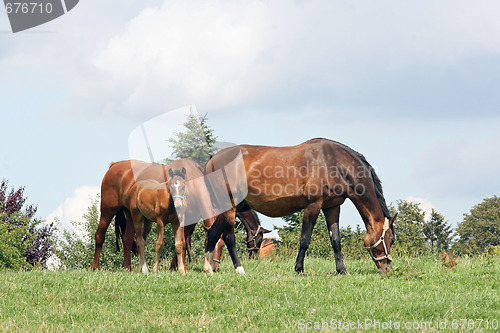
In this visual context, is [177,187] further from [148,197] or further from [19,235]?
[19,235]

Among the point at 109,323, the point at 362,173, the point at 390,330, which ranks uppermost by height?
the point at 362,173

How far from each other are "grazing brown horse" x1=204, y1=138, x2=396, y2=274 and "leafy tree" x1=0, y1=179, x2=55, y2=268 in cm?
1319

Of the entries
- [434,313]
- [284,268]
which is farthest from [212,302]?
[284,268]

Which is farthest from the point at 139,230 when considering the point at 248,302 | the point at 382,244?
the point at 382,244

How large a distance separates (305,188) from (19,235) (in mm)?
15689

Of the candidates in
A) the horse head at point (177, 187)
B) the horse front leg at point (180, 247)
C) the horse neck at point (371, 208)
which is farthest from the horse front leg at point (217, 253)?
the horse neck at point (371, 208)

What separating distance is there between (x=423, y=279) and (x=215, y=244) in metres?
4.76

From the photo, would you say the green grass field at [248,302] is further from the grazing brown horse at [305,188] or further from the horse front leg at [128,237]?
the horse front leg at [128,237]

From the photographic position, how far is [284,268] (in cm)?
1343

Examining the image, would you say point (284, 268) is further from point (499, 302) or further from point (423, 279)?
point (499, 302)

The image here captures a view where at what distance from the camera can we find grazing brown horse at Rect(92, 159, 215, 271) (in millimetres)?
12101

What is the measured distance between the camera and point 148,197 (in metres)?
12.8

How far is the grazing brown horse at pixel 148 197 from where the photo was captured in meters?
12.1

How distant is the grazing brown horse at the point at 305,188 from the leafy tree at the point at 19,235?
13.2m
